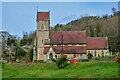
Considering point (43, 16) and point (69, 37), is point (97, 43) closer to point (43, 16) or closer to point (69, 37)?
point (69, 37)

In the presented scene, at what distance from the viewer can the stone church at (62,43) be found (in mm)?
56938

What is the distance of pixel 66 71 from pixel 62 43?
28288 millimetres

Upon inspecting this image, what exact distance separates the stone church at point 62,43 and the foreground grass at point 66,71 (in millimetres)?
19135

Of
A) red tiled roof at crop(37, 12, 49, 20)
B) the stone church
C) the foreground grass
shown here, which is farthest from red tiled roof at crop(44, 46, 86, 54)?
the foreground grass

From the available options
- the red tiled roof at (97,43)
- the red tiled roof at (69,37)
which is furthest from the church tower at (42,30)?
the red tiled roof at (97,43)

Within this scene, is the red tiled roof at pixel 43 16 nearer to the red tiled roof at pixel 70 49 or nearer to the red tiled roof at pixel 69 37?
the red tiled roof at pixel 69 37

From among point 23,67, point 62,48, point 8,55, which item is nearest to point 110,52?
point 62,48

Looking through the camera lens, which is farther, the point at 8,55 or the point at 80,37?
the point at 8,55

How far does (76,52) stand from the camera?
5666 cm

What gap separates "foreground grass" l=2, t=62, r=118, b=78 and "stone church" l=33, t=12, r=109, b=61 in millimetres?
19135

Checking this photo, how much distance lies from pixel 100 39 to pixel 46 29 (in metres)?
9.82

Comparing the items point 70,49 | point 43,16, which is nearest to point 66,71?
point 70,49

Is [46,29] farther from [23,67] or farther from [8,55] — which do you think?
[23,67]

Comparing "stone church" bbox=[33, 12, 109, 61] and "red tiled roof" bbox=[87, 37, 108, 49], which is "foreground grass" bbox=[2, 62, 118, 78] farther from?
"red tiled roof" bbox=[87, 37, 108, 49]
